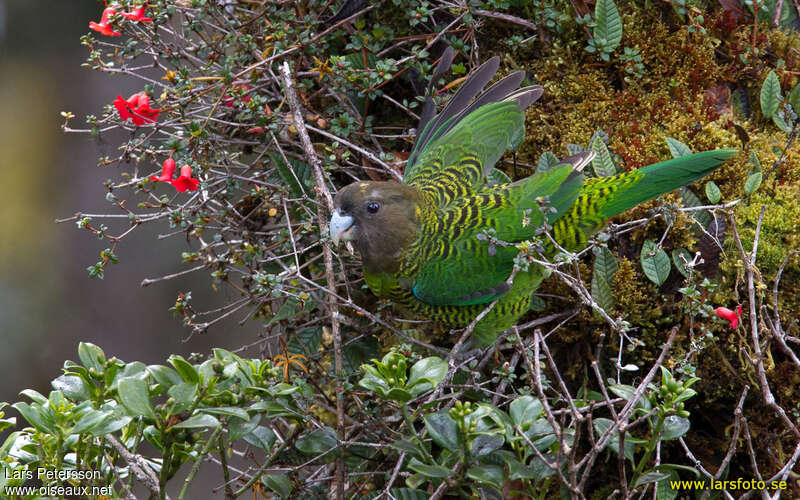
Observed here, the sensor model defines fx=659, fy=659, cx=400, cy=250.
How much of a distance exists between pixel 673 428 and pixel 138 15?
2.09 m

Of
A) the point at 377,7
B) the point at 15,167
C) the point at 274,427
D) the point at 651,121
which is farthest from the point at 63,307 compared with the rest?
the point at 651,121

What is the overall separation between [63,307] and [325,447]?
2.85 metres

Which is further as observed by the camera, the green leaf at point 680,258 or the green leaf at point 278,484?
the green leaf at point 680,258

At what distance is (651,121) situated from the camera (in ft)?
7.50

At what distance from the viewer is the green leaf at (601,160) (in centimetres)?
221

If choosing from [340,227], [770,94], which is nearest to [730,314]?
[770,94]

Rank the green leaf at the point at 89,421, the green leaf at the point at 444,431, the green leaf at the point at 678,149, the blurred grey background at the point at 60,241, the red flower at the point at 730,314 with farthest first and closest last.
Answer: the blurred grey background at the point at 60,241 < the green leaf at the point at 678,149 < the red flower at the point at 730,314 < the green leaf at the point at 444,431 < the green leaf at the point at 89,421

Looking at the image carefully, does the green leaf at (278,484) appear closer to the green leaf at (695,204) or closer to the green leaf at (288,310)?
the green leaf at (288,310)

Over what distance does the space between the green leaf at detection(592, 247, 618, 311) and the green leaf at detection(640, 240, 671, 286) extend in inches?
3.8

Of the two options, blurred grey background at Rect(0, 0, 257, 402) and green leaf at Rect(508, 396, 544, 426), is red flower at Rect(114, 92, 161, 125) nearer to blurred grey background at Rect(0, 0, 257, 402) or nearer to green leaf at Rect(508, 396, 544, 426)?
green leaf at Rect(508, 396, 544, 426)

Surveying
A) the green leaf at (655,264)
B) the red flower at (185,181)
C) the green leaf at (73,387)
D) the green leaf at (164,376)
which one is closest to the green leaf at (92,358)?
the green leaf at (73,387)

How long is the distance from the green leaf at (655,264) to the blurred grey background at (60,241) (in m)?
2.57

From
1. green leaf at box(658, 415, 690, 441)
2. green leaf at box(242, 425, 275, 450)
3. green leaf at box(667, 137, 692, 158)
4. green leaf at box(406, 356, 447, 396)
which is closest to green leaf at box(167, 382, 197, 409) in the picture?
green leaf at box(242, 425, 275, 450)

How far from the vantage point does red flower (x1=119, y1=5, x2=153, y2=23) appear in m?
2.21
